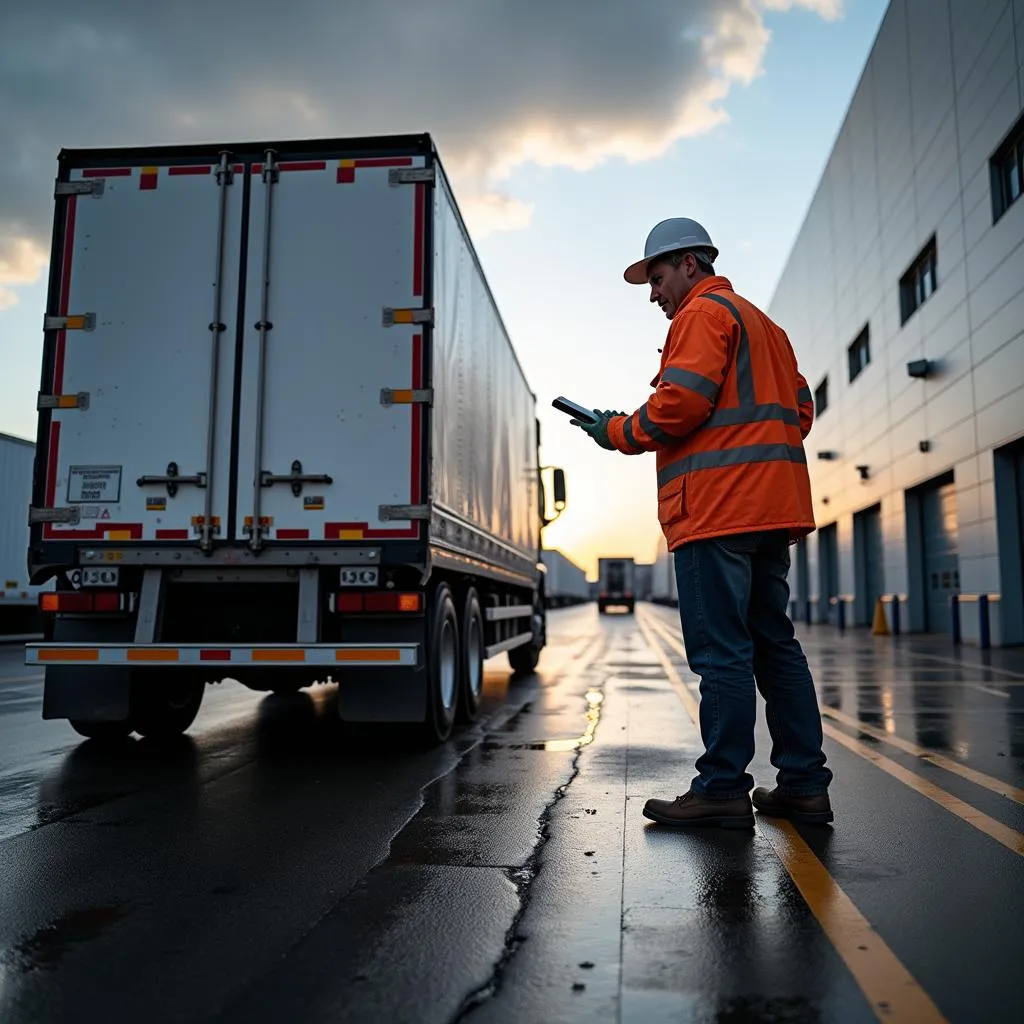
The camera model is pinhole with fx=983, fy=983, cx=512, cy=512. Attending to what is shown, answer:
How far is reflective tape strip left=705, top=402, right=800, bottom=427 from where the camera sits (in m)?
4.30

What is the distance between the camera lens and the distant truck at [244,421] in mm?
6367

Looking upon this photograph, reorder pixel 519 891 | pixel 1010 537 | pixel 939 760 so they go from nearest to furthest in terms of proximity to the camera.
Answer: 1. pixel 519 891
2. pixel 939 760
3. pixel 1010 537

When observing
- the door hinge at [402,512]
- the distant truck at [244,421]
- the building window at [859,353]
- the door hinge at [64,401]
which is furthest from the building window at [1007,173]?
A: the door hinge at [64,401]

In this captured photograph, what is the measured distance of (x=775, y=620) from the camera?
4449mm

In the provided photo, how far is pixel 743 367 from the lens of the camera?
4340mm

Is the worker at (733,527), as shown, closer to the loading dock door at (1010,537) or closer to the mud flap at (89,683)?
the mud flap at (89,683)

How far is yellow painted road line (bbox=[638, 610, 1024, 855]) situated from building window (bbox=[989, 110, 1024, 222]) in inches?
577

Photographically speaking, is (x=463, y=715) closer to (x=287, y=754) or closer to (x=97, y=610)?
(x=287, y=754)

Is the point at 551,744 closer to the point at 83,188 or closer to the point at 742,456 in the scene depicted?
the point at 742,456

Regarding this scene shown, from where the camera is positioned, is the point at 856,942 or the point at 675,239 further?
the point at 675,239

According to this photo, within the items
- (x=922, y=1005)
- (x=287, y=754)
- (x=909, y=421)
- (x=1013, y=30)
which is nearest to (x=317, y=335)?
(x=287, y=754)

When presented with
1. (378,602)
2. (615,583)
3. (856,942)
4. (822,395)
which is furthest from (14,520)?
(615,583)

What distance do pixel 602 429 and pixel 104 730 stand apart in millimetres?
4555

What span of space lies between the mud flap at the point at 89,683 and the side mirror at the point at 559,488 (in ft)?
31.2
